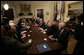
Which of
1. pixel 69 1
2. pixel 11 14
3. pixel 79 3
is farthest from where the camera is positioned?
pixel 11 14

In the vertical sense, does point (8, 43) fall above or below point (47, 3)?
below

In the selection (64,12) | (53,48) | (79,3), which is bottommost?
(53,48)

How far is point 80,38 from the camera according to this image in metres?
1.94

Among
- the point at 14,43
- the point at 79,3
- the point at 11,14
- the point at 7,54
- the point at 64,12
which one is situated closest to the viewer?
the point at 7,54

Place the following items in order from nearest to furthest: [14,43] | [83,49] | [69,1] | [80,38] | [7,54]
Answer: [7,54], [14,43], [83,49], [80,38], [69,1]

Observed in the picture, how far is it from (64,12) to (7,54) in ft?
14.7

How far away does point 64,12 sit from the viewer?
504 centimetres

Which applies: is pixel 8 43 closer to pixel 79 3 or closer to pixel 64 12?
pixel 79 3

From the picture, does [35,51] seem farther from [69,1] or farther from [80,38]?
[69,1]

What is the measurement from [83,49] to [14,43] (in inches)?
64.5

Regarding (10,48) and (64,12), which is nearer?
(10,48)

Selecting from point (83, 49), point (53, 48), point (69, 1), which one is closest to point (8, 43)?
point (53, 48)

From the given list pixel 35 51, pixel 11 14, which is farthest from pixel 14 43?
pixel 11 14

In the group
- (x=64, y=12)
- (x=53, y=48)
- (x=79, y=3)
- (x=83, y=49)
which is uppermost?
(x=79, y=3)
